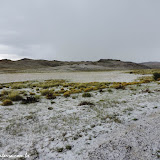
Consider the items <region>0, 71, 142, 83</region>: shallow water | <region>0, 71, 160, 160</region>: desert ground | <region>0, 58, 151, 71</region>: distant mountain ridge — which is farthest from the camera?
<region>0, 58, 151, 71</region>: distant mountain ridge

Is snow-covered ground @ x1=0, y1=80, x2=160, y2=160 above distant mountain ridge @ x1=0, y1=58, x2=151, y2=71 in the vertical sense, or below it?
below

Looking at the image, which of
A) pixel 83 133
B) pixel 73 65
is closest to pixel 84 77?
pixel 83 133

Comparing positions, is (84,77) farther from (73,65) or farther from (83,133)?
(73,65)

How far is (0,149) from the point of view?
413cm

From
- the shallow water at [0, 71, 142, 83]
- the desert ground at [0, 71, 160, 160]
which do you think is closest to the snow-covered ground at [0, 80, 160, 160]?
the desert ground at [0, 71, 160, 160]

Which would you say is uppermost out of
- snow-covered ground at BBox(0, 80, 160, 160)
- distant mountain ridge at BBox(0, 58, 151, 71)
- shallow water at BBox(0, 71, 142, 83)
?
distant mountain ridge at BBox(0, 58, 151, 71)

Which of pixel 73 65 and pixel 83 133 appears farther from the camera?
pixel 73 65

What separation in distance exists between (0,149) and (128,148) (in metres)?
4.12

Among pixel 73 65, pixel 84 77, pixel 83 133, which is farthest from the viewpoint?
pixel 73 65

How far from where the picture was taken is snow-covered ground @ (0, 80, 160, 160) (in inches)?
153

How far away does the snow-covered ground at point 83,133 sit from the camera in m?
3.89

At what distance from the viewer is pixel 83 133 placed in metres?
4.96

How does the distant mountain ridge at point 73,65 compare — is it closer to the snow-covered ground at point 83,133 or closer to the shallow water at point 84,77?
the shallow water at point 84,77

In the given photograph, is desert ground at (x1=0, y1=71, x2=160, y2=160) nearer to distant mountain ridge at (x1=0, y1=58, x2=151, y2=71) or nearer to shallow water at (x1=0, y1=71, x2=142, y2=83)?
shallow water at (x1=0, y1=71, x2=142, y2=83)
